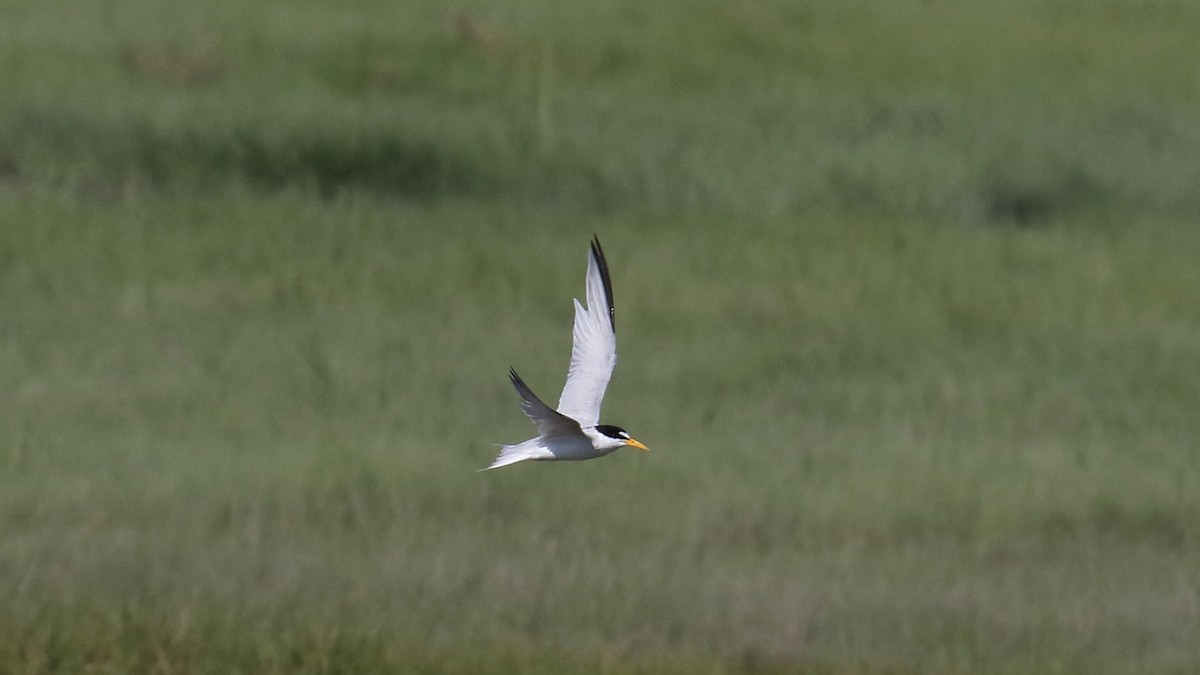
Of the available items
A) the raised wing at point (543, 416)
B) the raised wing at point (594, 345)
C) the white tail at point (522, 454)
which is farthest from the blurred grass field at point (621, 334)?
the raised wing at point (543, 416)

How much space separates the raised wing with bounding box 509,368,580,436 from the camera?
23.0 ft

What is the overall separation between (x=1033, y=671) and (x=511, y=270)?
7599mm

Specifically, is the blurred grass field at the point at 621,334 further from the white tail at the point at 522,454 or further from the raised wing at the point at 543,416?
the raised wing at the point at 543,416

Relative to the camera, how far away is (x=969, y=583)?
12.2 metres

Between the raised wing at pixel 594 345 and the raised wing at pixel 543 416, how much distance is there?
0.78 meters

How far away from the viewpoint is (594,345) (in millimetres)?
8633

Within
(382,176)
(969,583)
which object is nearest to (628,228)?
(382,176)

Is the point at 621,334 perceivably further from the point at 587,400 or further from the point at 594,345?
the point at 587,400

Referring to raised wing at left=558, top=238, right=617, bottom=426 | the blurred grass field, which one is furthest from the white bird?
the blurred grass field

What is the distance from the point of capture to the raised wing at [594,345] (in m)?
8.43

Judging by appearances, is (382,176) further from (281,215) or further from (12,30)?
(12,30)

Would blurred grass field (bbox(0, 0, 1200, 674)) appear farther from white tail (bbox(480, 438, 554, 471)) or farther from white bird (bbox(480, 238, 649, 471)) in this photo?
white tail (bbox(480, 438, 554, 471))

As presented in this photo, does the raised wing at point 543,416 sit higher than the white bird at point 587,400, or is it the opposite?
the raised wing at point 543,416

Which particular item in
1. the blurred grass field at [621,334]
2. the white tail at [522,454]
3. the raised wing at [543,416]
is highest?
the raised wing at [543,416]
